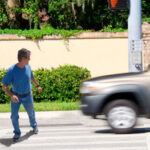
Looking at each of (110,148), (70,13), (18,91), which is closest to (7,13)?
(70,13)

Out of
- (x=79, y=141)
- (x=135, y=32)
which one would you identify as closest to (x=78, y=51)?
(x=135, y=32)

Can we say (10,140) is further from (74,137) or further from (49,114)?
(49,114)

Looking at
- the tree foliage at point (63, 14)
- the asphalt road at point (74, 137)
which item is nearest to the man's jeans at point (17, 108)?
the asphalt road at point (74, 137)

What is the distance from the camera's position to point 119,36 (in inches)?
673

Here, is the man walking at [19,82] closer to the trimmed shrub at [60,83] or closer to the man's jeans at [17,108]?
the man's jeans at [17,108]

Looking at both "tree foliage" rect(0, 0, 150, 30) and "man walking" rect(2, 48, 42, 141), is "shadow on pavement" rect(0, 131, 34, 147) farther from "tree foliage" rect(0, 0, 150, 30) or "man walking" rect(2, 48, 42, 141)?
"tree foliage" rect(0, 0, 150, 30)

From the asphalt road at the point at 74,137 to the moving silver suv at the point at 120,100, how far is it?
1.04 feet

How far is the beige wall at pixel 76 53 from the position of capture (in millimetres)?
Answer: 17078

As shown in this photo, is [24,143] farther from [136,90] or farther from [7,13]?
[7,13]

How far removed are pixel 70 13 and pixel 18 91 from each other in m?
11.0

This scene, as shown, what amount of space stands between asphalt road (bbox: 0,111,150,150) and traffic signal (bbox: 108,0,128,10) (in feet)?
10.3

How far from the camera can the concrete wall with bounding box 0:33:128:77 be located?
17.0 m

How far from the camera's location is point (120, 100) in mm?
9188

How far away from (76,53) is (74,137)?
27.5ft
